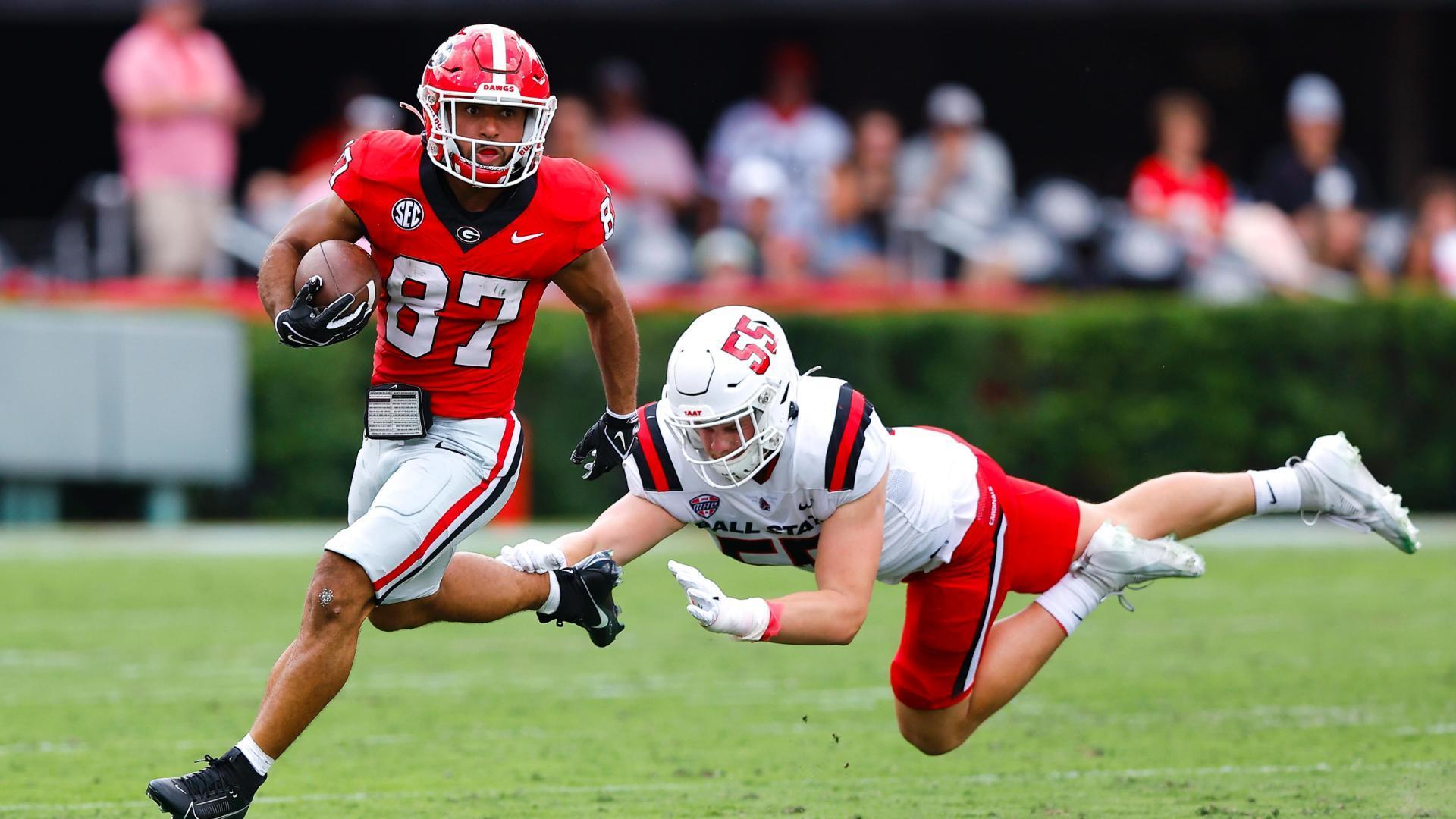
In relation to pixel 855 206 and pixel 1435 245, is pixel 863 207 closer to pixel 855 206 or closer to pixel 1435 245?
pixel 855 206

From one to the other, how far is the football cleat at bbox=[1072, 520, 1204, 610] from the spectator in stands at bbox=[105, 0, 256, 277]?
24.4 feet

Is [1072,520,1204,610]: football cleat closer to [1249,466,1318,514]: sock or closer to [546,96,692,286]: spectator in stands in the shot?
[1249,466,1318,514]: sock

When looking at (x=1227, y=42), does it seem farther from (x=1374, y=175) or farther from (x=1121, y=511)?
(x=1121, y=511)

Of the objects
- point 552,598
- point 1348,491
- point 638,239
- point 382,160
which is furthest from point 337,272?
point 638,239

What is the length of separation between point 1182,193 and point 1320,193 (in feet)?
2.90

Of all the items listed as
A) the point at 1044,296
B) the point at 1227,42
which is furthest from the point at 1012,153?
the point at 1044,296

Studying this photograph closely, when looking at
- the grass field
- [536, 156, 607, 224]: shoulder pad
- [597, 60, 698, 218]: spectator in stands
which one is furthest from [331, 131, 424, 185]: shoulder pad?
[597, 60, 698, 218]: spectator in stands

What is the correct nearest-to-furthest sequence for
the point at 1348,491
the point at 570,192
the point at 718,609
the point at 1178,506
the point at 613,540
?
the point at 718,609
the point at 570,192
the point at 613,540
the point at 1178,506
the point at 1348,491

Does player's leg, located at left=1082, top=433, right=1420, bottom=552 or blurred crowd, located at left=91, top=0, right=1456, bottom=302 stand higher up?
player's leg, located at left=1082, top=433, right=1420, bottom=552

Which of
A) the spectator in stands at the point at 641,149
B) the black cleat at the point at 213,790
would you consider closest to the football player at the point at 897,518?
the black cleat at the point at 213,790

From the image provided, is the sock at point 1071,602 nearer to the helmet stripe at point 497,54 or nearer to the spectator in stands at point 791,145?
the helmet stripe at point 497,54

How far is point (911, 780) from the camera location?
5566 mm

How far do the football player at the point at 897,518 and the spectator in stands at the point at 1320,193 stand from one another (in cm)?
693

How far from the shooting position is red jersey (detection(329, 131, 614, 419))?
504 centimetres
